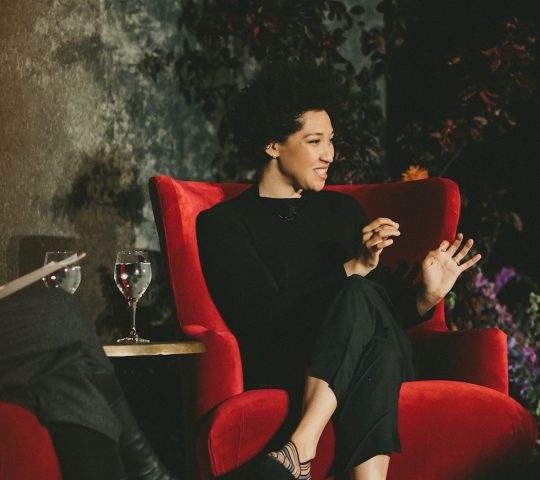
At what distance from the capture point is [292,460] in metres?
1.93

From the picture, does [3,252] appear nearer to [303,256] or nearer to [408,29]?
[303,256]

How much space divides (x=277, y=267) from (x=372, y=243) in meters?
0.41

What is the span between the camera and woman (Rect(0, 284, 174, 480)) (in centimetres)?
172

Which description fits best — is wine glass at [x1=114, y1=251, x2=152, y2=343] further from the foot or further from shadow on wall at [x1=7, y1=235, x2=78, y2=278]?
Result: shadow on wall at [x1=7, y1=235, x2=78, y2=278]

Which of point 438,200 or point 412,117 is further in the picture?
point 412,117

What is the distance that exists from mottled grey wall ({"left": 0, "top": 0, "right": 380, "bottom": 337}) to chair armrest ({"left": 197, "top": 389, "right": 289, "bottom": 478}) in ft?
4.56

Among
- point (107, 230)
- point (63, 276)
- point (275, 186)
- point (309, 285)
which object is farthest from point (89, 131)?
point (309, 285)

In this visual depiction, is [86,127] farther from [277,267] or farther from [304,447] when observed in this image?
[304,447]

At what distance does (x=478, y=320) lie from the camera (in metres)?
3.48

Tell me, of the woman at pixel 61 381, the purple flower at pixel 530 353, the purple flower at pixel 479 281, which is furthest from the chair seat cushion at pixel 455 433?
the purple flower at pixel 479 281

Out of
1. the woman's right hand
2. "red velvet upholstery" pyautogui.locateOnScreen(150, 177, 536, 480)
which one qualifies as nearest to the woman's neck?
"red velvet upholstery" pyautogui.locateOnScreen(150, 177, 536, 480)

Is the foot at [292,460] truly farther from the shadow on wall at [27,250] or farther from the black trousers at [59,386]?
the shadow on wall at [27,250]

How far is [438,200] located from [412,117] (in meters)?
1.30

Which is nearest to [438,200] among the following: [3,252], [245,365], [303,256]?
[303,256]
